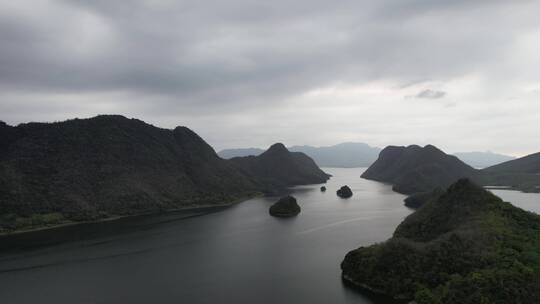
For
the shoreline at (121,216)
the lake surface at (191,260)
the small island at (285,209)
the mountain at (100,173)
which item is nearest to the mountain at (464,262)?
the lake surface at (191,260)

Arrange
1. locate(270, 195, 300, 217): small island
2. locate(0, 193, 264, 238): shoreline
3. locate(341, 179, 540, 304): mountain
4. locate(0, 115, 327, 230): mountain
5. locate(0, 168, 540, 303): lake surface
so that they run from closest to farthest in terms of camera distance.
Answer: locate(341, 179, 540, 304): mountain < locate(0, 168, 540, 303): lake surface < locate(0, 193, 264, 238): shoreline < locate(0, 115, 327, 230): mountain < locate(270, 195, 300, 217): small island

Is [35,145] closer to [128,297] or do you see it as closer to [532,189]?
[128,297]

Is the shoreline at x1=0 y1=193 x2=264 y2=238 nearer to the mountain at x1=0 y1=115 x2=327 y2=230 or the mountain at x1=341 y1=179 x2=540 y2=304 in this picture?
the mountain at x1=0 y1=115 x2=327 y2=230

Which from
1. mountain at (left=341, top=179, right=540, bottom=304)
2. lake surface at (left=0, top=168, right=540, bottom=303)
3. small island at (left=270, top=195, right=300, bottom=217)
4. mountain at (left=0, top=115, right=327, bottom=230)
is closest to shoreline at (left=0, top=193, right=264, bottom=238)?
mountain at (left=0, top=115, right=327, bottom=230)

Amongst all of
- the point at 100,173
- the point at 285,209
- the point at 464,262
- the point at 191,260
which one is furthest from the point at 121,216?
the point at 464,262

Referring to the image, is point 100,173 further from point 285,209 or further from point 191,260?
→ point 191,260

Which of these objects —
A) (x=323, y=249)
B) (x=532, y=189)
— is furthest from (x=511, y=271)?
(x=532, y=189)
